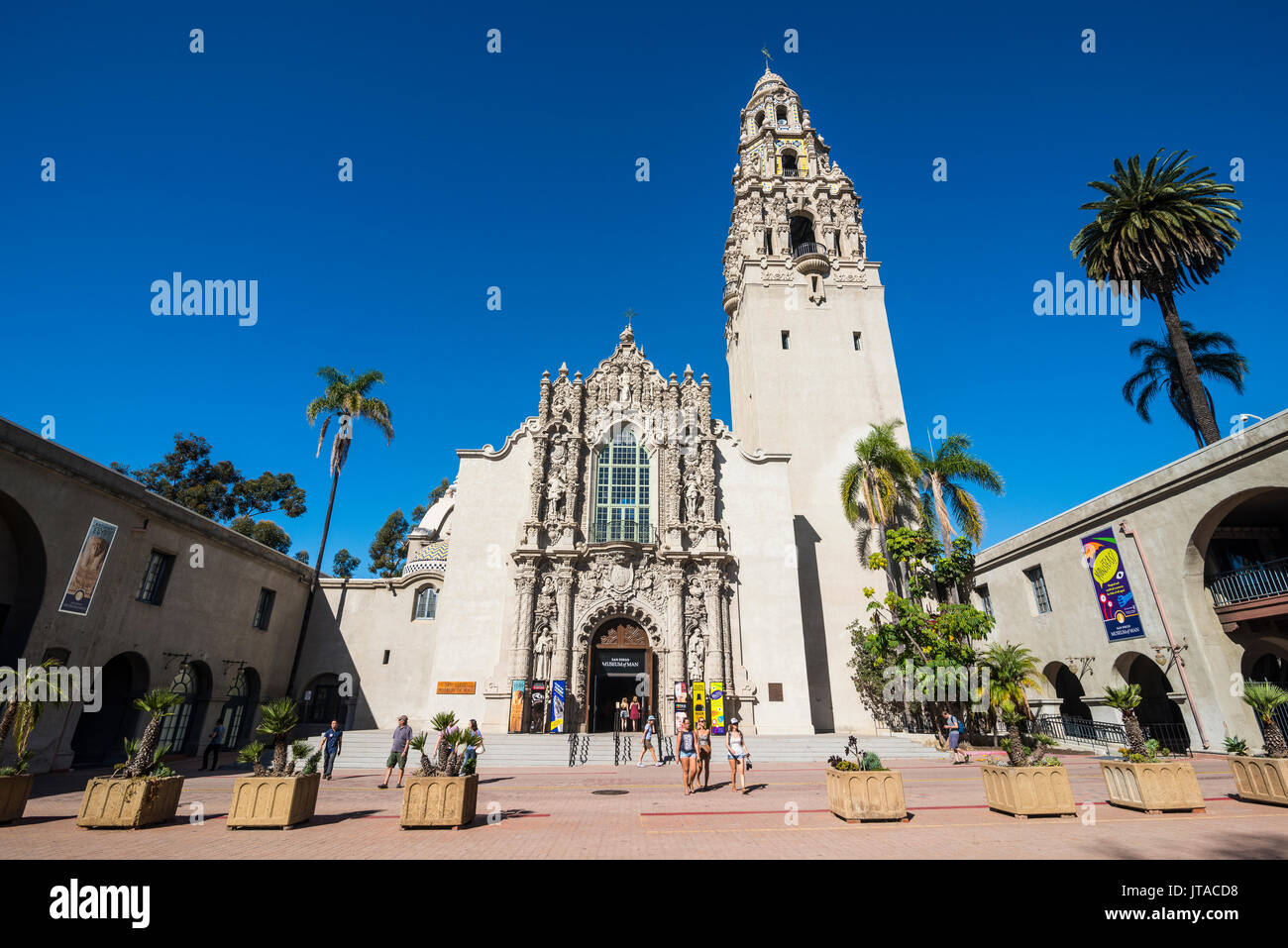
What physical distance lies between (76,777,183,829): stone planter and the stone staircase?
1099 cm

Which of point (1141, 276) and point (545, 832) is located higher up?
point (1141, 276)

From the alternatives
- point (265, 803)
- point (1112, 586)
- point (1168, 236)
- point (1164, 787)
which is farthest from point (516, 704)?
point (1168, 236)

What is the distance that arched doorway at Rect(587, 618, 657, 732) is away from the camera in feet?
90.2

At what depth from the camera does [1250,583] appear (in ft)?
64.6

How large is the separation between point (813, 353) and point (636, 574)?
1932 centimetres

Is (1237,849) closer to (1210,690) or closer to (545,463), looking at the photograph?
(1210,690)

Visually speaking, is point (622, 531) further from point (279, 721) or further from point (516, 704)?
point (279, 721)

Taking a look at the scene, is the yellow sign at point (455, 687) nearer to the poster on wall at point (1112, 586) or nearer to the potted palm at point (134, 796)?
the potted palm at point (134, 796)

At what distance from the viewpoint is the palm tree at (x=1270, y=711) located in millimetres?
11461
